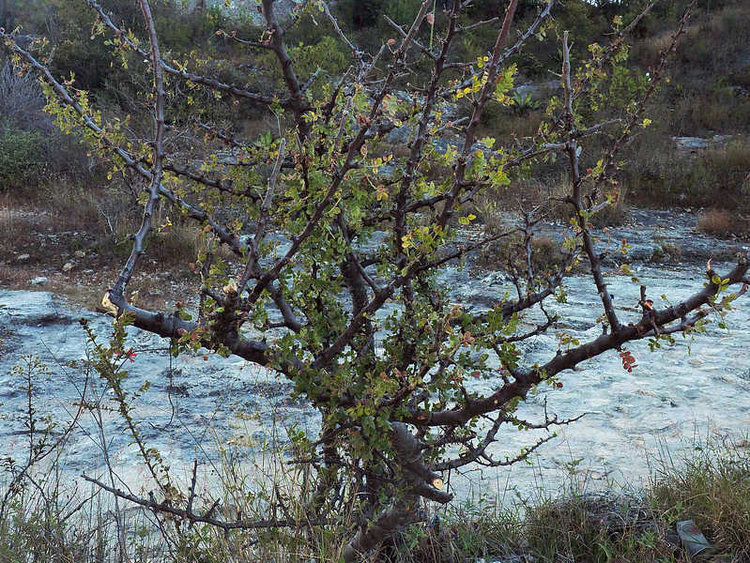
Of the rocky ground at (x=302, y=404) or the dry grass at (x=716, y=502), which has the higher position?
the rocky ground at (x=302, y=404)

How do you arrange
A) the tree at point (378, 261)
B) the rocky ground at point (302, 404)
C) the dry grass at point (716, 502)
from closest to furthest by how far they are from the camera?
the tree at point (378, 261) → the dry grass at point (716, 502) → the rocky ground at point (302, 404)

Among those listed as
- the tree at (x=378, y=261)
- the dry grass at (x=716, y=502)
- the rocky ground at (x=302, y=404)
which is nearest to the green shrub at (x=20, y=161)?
the rocky ground at (x=302, y=404)

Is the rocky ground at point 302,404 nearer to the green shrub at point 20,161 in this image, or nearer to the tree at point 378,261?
the tree at point 378,261

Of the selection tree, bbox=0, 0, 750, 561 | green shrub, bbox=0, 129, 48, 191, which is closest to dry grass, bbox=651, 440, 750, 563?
tree, bbox=0, 0, 750, 561

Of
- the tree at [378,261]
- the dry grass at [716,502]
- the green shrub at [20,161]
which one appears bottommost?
the dry grass at [716,502]

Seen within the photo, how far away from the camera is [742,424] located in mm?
3721

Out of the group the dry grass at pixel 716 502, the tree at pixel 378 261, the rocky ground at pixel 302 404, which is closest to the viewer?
the tree at pixel 378 261

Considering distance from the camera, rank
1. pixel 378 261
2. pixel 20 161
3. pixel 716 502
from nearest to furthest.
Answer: pixel 378 261 → pixel 716 502 → pixel 20 161

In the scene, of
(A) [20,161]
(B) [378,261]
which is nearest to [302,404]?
(B) [378,261]

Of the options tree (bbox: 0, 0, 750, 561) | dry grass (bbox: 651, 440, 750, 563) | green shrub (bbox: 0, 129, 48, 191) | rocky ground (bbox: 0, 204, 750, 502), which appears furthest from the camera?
green shrub (bbox: 0, 129, 48, 191)

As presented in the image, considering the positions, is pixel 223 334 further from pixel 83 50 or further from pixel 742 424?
pixel 83 50

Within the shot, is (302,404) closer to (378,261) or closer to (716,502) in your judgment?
(378,261)

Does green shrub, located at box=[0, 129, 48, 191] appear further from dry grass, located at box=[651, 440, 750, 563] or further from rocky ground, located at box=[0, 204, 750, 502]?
dry grass, located at box=[651, 440, 750, 563]

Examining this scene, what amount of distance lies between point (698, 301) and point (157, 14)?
62.1 feet
